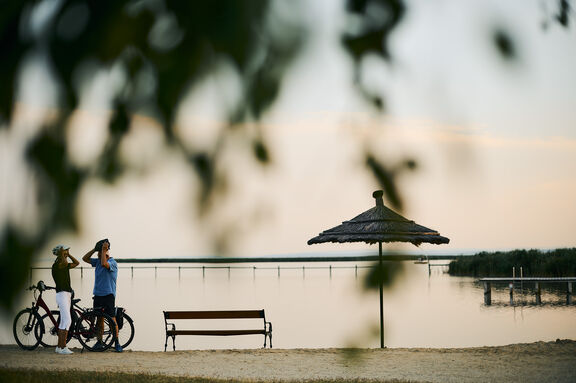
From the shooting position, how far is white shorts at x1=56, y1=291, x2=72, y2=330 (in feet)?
41.6

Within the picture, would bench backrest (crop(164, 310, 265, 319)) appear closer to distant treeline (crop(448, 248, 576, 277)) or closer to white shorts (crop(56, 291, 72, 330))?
white shorts (crop(56, 291, 72, 330))

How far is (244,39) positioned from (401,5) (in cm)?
28

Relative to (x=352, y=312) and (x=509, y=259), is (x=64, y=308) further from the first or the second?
(x=352, y=312)

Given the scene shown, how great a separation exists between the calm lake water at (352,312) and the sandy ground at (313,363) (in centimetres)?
110

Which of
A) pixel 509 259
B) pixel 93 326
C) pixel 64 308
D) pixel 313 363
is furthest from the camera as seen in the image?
pixel 93 326

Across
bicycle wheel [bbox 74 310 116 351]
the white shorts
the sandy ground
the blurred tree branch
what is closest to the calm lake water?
the blurred tree branch

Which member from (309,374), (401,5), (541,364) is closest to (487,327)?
(541,364)

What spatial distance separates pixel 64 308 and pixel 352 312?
43.2 ft

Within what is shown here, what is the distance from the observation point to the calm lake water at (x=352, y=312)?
3.61 ft

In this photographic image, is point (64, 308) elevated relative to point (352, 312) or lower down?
lower down

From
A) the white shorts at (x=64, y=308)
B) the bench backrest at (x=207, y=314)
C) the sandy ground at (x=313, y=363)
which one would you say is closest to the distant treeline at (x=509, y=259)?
the sandy ground at (x=313, y=363)

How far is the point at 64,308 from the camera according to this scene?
43.9 ft

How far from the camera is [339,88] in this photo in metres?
1.13

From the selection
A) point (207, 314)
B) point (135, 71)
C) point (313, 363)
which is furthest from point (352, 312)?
point (207, 314)
